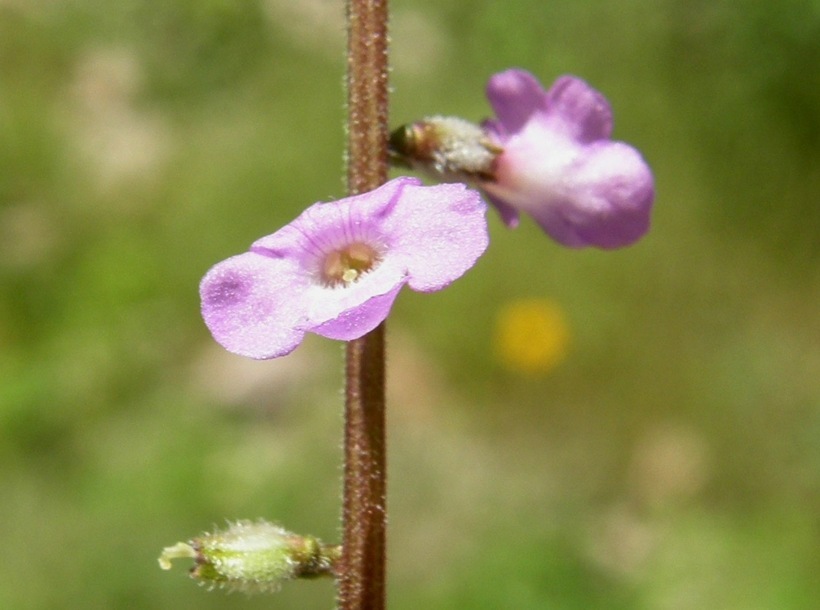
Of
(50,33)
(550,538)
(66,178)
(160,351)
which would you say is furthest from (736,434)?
(50,33)

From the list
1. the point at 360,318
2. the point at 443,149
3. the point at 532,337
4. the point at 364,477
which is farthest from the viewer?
the point at 532,337

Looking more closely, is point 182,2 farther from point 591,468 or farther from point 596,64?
point 591,468

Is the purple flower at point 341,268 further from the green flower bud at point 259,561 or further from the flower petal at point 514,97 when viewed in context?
the flower petal at point 514,97

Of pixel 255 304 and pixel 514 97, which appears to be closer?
pixel 255 304

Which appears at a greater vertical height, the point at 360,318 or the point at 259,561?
the point at 360,318

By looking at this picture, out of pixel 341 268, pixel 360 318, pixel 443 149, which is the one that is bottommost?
pixel 360 318

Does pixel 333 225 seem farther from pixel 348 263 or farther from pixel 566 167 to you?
pixel 566 167

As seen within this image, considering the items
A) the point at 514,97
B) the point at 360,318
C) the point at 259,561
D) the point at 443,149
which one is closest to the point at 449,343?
the point at 514,97

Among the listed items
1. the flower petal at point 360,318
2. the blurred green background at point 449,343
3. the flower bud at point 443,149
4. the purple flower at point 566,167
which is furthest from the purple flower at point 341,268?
the blurred green background at point 449,343
